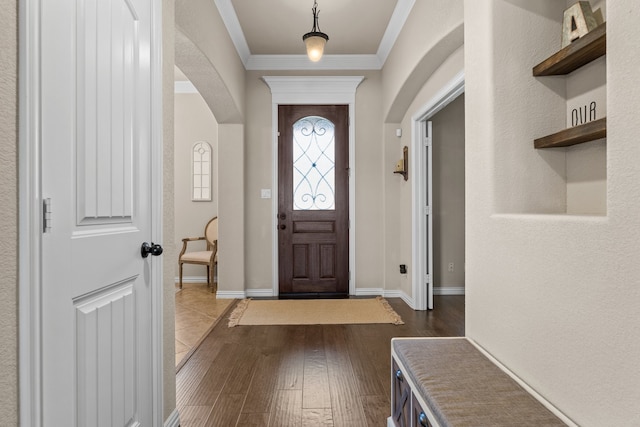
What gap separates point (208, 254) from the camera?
5.09 meters

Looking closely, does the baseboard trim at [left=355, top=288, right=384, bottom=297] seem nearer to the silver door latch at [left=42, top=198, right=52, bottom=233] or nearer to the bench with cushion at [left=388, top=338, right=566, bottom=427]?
the bench with cushion at [left=388, top=338, right=566, bottom=427]

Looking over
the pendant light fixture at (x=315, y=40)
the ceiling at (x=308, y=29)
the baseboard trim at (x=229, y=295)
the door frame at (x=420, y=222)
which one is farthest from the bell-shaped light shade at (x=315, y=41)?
the baseboard trim at (x=229, y=295)

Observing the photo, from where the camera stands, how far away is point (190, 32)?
2674mm

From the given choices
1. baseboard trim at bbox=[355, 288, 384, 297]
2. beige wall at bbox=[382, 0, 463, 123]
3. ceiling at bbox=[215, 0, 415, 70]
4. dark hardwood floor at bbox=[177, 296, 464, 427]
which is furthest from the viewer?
baseboard trim at bbox=[355, 288, 384, 297]

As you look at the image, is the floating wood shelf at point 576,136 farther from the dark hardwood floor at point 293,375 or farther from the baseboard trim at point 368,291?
the baseboard trim at point 368,291

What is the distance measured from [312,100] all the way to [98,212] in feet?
13.0

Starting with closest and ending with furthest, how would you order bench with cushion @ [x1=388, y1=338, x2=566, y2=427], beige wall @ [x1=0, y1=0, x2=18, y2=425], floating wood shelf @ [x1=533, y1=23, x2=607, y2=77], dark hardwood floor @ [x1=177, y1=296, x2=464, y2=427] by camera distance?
beige wall @ [x1=0, y1=0, x2=18, y2=425] < bench with cushion @ [x1=388, y1=338, x2=566, y2=427] < floating wood shelf @ [x1=533, y1=23, x2=607, y2=77] < dark hardwood floor @ [x1=177, y1=296, x2=464, y2=427]

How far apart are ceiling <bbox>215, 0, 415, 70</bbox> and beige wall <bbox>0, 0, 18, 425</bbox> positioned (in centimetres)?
290

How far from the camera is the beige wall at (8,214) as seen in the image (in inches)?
33.3

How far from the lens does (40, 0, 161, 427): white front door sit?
998mm

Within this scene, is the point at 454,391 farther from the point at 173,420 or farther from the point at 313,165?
the point at 313,165

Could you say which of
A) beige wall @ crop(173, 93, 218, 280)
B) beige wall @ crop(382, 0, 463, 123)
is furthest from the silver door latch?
beige wall @ crop(173, 93, 218, 280)

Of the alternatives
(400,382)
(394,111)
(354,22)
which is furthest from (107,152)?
(394,111)

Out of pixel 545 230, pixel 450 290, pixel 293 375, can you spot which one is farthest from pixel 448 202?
pixel 545 230
